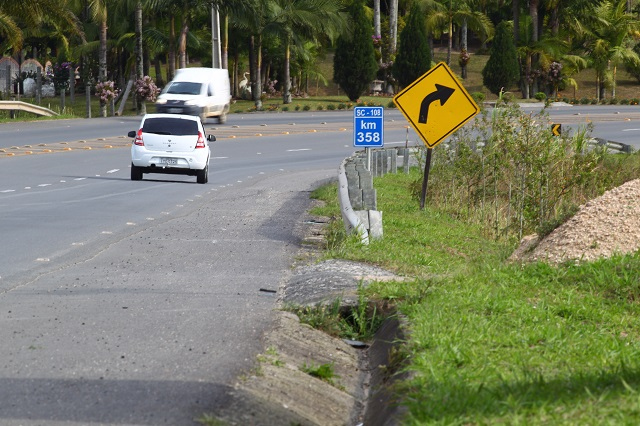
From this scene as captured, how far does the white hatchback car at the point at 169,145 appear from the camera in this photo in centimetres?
2738

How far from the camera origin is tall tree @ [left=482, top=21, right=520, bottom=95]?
6656cm

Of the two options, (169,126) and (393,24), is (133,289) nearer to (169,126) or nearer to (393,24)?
(169,126)

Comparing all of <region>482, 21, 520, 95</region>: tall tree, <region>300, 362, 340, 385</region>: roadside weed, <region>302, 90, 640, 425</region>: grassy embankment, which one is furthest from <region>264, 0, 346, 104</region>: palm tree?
<region>300, 362, 340, 385</region>: roadside weed

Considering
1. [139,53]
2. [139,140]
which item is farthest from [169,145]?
[139,53]

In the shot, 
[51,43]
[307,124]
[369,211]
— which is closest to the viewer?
[369,211]

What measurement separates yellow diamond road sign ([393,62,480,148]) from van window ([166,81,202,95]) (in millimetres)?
27866

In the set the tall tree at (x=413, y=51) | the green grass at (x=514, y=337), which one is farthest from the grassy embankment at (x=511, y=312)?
the tall tree at (x=413, y=51)

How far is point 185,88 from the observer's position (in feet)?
151

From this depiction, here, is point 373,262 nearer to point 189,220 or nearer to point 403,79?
point 189,220

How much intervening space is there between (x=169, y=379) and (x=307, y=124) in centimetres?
4711

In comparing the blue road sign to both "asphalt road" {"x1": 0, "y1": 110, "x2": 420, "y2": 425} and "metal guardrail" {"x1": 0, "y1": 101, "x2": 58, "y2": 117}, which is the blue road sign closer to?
"asphalt road" {"x1": 0, "y1": 110, "x2": 420, "y2": 425}

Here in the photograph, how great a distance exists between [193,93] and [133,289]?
117 ft

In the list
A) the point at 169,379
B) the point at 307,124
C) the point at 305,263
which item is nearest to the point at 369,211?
the point at 305,263

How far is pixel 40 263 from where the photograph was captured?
12.9 m
